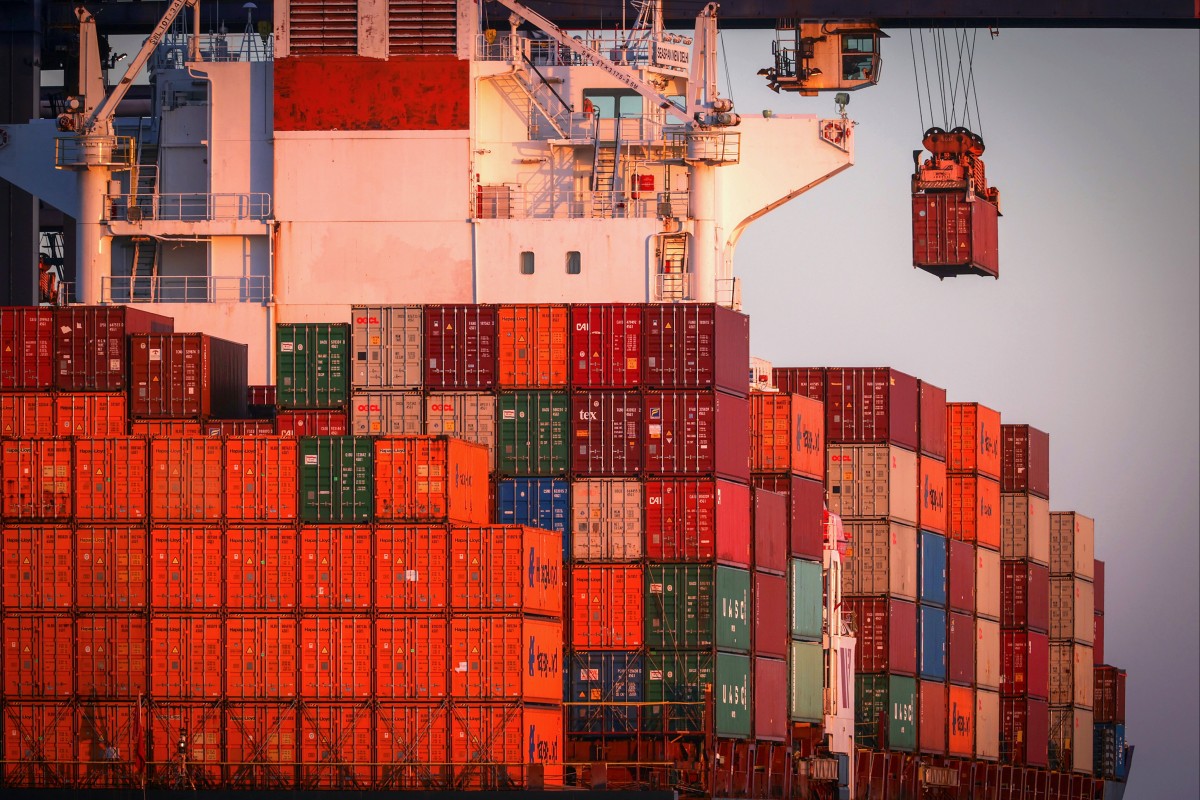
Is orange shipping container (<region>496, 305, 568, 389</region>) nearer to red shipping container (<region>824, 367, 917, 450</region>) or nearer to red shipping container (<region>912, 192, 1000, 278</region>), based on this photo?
red shipping container (<region>824, 367, 917, 450</region>)

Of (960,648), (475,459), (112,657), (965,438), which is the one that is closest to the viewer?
(112,657)

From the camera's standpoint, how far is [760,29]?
Result: 69562 mm

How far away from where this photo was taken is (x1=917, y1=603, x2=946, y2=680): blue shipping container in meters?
65.3

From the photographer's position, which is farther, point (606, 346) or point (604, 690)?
point (606, 346)

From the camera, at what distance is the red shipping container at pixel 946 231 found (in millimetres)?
71688

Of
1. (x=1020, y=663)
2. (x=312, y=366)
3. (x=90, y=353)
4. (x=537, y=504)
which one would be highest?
(x=90, y=353)

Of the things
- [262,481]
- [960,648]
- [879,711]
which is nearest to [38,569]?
[262,481]

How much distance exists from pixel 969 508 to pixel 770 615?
55.5 feet

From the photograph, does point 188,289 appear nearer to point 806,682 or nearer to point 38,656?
point 806,682

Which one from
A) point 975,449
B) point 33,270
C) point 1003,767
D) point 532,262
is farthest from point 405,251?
point 1003,767

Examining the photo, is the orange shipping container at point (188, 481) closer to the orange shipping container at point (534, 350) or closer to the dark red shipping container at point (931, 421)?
the orange shipping container at point (534, 350)

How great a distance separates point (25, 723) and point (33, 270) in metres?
23.8

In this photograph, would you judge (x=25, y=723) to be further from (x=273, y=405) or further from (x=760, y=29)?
(x=760, y=29)

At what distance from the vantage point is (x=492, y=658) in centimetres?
4688
